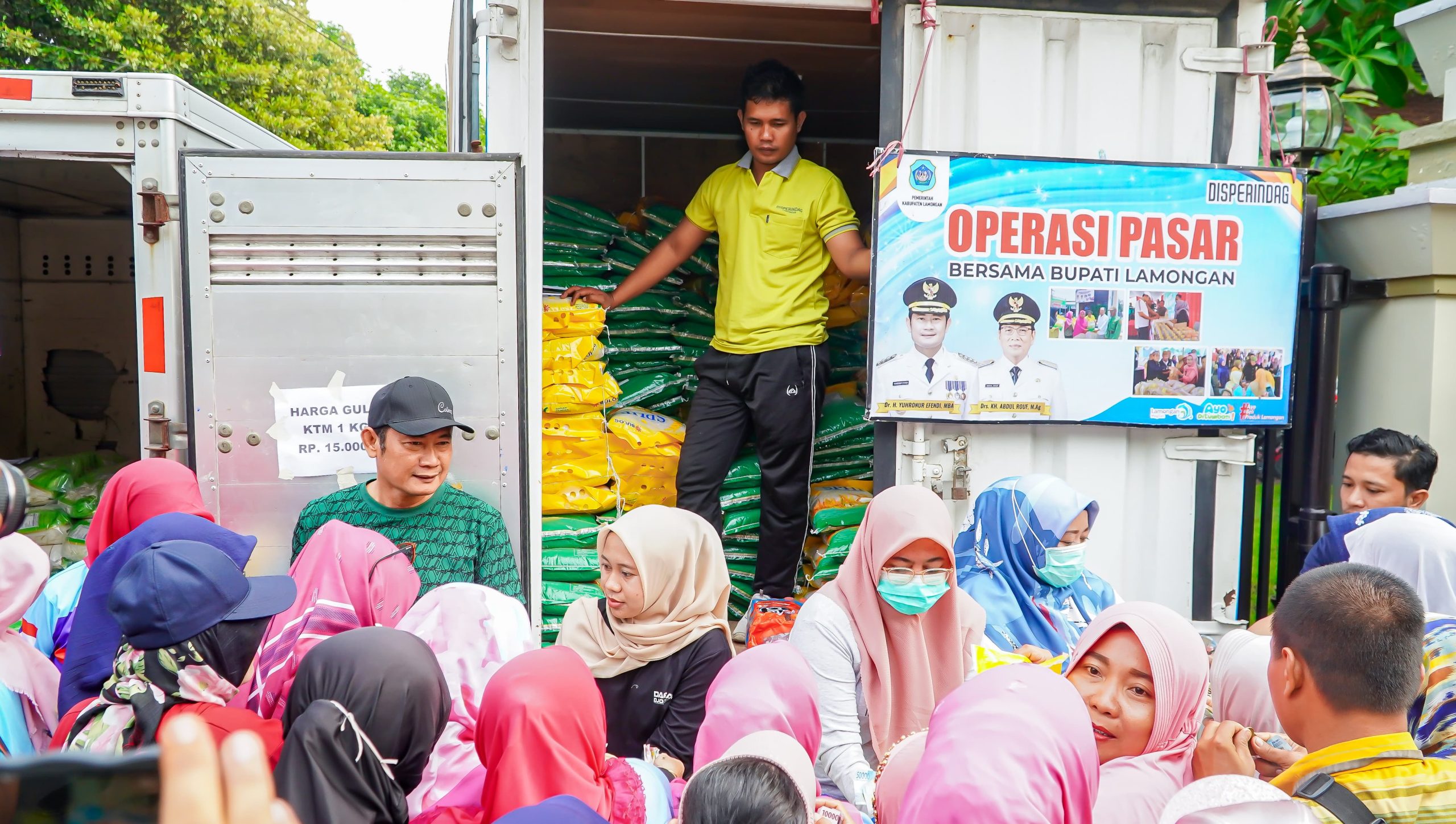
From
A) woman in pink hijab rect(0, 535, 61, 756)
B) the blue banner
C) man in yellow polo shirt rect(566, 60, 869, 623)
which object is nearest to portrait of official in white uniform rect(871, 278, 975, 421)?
the blue banner

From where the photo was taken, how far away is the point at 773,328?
166 inches

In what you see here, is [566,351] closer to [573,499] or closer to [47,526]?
[573,499]

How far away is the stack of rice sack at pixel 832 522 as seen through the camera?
416 cm

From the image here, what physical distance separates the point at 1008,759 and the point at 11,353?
6275 mm

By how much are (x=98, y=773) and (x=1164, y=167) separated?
3697mm

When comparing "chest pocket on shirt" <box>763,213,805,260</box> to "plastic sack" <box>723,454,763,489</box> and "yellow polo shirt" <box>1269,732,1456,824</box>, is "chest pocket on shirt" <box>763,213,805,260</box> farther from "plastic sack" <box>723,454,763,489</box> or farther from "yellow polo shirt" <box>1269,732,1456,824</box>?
"yellow polo shirt" <box>1269,732,1456,824</box>

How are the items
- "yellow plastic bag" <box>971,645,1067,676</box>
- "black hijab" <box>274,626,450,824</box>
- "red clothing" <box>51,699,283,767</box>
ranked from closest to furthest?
"black hijab" <box>274,626,450,824</box>, "red clothing" <box>51,699,283,767</box>, "yellow plastic bag" <box>971,645,1067,676</box>

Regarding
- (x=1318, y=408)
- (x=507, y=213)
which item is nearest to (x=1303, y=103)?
(x=1318, y=408)

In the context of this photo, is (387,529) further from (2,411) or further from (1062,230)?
(2,411)

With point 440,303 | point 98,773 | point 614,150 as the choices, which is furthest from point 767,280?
point 98,773

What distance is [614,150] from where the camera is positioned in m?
5.62

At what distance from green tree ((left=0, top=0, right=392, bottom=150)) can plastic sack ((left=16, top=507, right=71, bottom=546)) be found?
795 centimetres

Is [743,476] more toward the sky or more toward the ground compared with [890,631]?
more toward the sky

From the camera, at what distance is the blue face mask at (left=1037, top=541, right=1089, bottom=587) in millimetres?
3234
